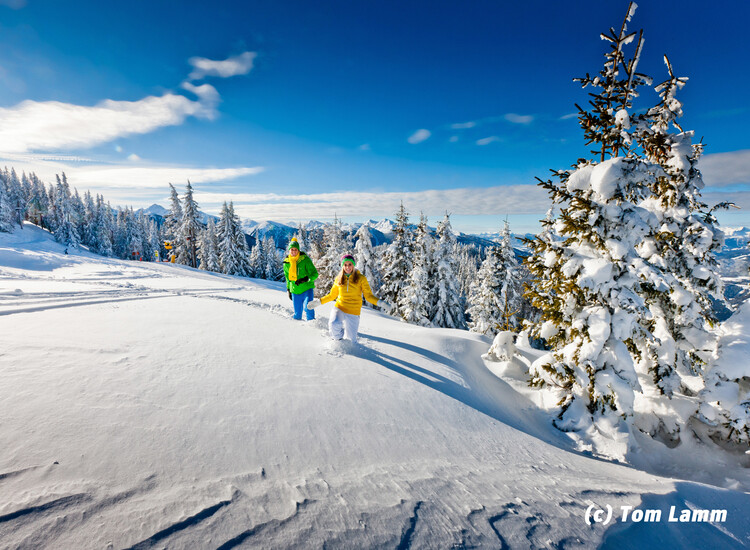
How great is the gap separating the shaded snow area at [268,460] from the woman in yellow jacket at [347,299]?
3.90 feet

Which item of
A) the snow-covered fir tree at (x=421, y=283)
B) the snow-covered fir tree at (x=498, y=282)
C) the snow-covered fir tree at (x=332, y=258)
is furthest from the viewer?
the snow-covered fir tree at (x=332, y=258)

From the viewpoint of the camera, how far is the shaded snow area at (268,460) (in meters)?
1.94

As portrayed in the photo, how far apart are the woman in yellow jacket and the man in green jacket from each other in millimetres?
2102

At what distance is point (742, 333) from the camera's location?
7.52 metres

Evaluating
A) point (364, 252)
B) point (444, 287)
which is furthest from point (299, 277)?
point (364, 252)

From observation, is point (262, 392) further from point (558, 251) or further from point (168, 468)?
point (558, 251)

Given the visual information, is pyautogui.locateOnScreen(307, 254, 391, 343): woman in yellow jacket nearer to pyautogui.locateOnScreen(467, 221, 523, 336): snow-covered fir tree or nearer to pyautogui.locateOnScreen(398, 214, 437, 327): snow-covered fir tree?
pyautogui.locateOnScreen(398, 214, 437, 327): snow-covered fir tree

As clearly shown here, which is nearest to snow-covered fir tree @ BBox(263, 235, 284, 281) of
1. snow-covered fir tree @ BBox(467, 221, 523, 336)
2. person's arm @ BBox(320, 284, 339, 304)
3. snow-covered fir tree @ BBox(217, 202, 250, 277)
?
snow-covered fir tree @ BBox(217, 202, 250, 277)

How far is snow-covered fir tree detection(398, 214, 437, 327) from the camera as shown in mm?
23391

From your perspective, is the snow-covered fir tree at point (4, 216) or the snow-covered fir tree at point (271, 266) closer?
the snow-covered fir tree at point (4, 216)

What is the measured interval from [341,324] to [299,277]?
278cm

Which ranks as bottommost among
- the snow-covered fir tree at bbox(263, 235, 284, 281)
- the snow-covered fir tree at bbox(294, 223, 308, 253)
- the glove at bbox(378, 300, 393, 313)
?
the glove at bbox(378, 300, 393, 313)

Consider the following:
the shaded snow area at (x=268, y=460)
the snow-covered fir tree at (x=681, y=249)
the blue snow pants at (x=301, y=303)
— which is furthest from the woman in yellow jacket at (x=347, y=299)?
the snow-covered fir tree at (x=681, y=249)

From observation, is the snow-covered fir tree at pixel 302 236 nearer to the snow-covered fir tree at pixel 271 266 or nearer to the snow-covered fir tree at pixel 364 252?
the snow-covered fir tree at pixel 271 266
